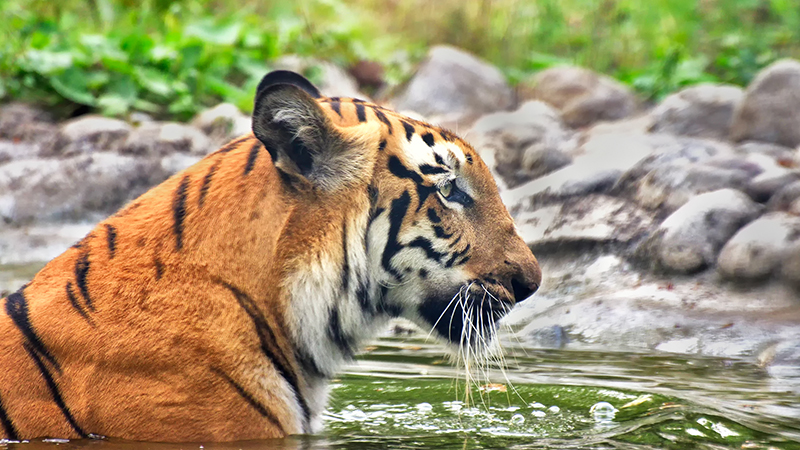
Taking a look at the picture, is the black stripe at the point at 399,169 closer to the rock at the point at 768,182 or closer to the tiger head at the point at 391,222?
the tiger head at the point at 391,222

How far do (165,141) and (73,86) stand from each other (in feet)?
4.97

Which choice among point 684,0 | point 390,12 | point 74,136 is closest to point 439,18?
point 390,12

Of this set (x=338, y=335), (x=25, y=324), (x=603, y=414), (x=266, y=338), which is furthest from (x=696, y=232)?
Answer: (x=25, y=324)

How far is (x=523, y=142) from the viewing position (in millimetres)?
7848

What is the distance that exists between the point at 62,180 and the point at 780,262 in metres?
5.16

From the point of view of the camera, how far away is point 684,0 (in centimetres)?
1249

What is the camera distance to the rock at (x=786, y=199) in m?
5.46

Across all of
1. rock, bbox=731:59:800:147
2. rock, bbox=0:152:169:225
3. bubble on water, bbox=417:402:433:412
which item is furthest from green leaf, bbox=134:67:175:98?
bubble on water, bbox=417:402:433:412

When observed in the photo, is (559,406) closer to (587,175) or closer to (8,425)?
(8,425)

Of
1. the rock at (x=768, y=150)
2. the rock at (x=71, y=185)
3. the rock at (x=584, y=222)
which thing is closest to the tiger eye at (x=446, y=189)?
the rock at (x=584, y=222)

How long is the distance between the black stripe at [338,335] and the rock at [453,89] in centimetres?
672

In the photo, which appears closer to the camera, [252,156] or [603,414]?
[252,156]

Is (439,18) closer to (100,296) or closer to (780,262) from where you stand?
(780,262)

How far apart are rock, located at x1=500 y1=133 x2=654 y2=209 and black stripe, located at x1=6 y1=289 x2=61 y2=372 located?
166 inches
